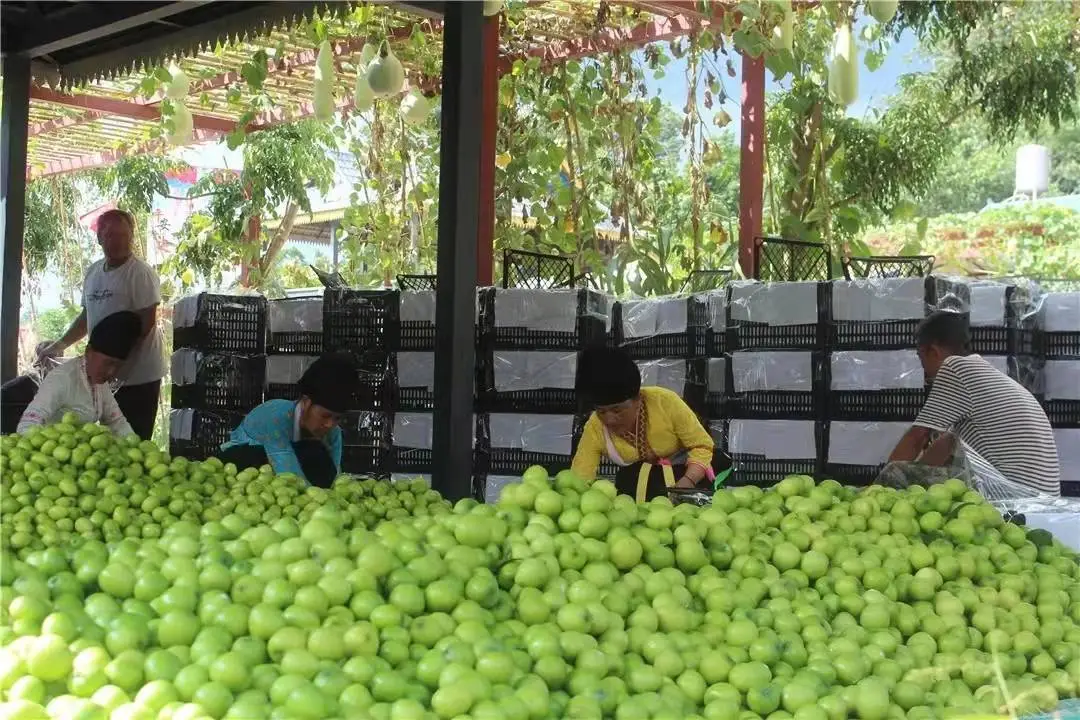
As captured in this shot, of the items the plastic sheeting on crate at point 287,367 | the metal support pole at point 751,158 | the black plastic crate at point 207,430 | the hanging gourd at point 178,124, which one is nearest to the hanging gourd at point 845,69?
the metal support pole at point 751,158

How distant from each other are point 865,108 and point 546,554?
6015 mm

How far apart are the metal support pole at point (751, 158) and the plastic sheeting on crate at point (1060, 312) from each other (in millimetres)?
1844

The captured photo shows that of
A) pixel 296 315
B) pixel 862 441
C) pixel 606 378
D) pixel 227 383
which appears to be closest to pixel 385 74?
pixel 296 315

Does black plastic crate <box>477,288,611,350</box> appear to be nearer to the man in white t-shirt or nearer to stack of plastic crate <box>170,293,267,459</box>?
stack of plastic crate <box>170,293,267,459</box>

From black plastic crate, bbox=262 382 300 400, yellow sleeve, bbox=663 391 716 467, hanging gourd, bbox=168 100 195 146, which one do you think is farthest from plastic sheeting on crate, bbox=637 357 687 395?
hanging gourd, bbox=168 100 195 146

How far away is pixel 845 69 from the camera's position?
208 inches

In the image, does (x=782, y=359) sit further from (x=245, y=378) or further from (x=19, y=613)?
(x=19, y=613)

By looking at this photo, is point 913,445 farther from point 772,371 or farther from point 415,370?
point 415,370

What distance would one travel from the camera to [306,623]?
6.24ft

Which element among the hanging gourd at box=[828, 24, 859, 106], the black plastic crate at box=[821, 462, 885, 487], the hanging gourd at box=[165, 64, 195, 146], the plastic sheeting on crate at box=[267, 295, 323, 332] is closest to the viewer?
the black plastic crate at box=[821, 462, 885, 487]

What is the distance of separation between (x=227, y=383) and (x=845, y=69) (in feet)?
11.6

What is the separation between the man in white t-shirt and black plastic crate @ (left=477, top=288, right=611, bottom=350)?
2.05 meters

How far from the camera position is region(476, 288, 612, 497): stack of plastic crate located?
17.5 ft

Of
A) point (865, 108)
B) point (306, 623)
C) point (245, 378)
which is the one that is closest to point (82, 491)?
point (306, 623)
